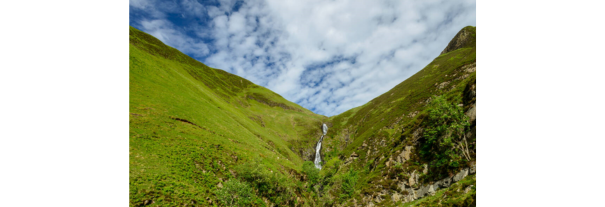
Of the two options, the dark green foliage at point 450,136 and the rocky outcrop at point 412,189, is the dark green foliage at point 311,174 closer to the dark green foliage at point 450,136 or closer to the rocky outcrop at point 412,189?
the rocky outcrop at point 412,189

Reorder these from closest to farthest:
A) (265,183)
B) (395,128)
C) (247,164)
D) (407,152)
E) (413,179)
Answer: (247,164) < (265,183) < (413,179) < (407,152) < (395,128)

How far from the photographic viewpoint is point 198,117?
44.3 m

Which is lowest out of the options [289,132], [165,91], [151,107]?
[289,132]

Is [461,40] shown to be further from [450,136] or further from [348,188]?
[348,188]

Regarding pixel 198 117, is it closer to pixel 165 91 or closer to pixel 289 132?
pixel 165 91

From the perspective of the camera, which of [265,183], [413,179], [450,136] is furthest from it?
[413,179]

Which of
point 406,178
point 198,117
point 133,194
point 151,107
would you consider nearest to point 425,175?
point 406,178

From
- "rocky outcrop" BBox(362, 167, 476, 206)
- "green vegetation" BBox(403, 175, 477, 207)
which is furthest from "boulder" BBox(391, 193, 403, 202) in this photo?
"green vegetation" BBox(403, 175, 477, 207)

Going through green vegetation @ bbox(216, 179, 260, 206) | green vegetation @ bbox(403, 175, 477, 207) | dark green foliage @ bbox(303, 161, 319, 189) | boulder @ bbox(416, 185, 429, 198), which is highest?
green vegetation @ bbox(403, 175, 477, 207)

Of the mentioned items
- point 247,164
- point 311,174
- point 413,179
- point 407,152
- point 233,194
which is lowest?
point 311,174

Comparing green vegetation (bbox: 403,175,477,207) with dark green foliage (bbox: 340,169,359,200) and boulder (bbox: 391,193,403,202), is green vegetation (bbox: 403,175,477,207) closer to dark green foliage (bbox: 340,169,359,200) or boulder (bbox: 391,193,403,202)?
boulder (bbox: 391,193,403,202)

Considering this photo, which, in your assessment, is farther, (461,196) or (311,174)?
(311,174)

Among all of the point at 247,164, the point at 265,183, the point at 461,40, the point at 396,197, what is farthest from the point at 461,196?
the point at 461,40
